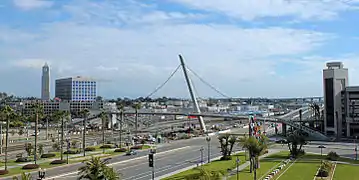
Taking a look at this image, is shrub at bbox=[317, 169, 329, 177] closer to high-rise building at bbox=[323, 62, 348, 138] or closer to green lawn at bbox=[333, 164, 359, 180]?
green lawn at bbox=[333, 164, 359, 180]

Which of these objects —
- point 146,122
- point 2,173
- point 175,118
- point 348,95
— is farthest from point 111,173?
point 175,118

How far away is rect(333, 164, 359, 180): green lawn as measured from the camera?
35.0m

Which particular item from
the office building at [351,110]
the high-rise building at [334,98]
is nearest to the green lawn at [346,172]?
the office building at [351,110]

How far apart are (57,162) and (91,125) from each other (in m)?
94.6

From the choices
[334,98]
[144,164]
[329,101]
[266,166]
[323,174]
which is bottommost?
[144,164]

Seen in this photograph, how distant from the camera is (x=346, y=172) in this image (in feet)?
124

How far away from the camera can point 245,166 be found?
42.1 meters

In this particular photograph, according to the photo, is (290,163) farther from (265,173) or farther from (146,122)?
(146,122)

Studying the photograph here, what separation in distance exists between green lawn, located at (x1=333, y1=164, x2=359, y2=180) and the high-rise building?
38736mm

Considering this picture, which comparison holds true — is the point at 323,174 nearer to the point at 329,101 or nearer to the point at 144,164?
the point at 144,164

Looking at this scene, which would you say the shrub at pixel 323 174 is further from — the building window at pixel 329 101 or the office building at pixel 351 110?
the building window at pixel 329 101

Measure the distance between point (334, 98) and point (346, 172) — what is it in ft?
146

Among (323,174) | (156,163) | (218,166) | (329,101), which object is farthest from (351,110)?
(156,163)

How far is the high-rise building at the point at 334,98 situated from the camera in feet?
256
